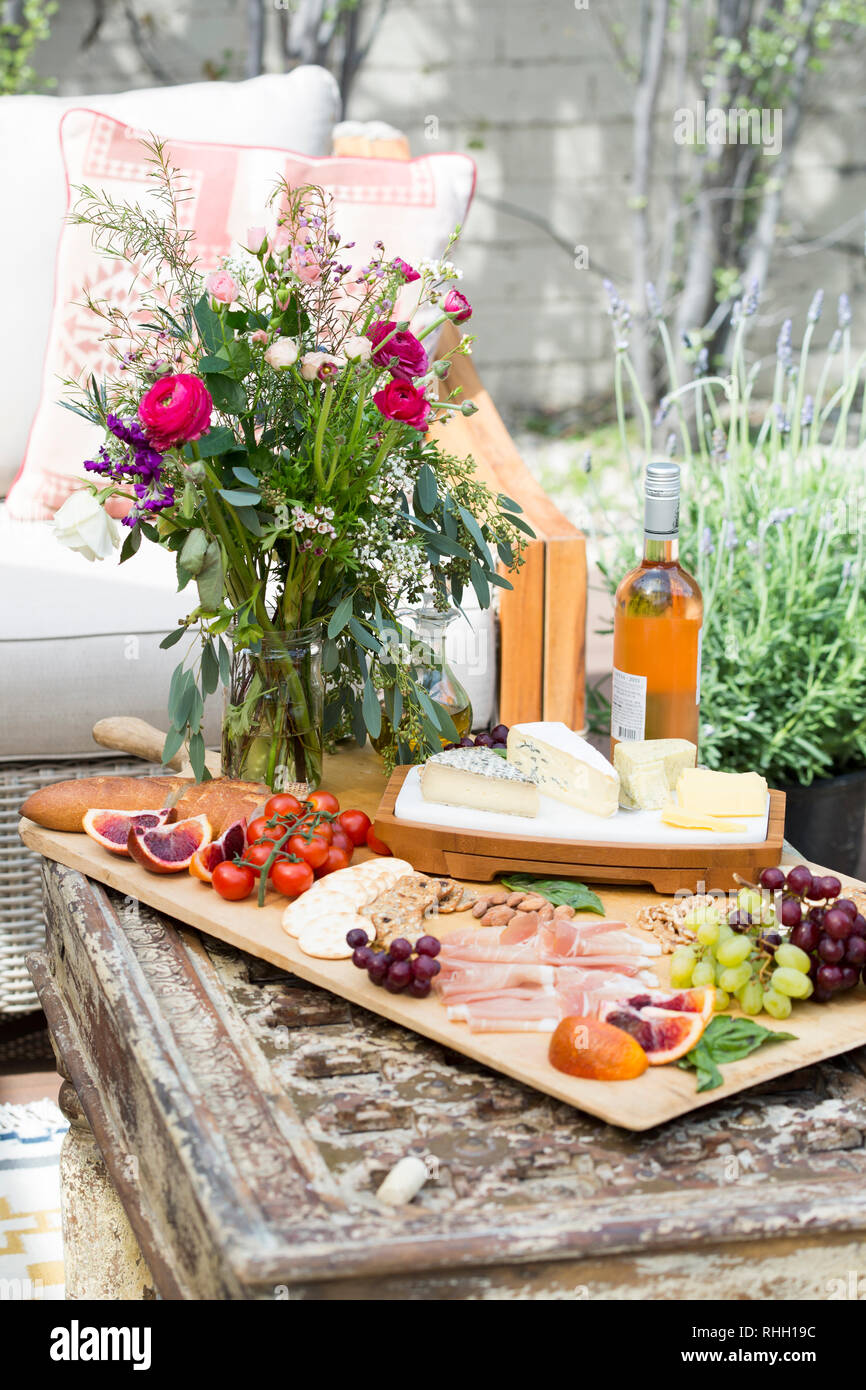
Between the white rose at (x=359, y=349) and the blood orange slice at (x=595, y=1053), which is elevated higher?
the white rose at (x=359, y=349)

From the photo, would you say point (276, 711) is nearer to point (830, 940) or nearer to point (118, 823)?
point (118, 823)

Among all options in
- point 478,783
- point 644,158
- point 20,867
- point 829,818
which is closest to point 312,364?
point 478,783

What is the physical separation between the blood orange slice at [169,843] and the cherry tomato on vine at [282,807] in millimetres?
59

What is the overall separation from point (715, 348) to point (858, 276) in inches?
23.3

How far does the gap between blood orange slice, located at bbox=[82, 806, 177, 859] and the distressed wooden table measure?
0.57ft

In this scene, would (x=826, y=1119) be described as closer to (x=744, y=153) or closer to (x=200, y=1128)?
(x=200, y=1128)

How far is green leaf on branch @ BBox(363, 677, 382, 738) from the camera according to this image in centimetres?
125

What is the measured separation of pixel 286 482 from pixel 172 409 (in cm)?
15

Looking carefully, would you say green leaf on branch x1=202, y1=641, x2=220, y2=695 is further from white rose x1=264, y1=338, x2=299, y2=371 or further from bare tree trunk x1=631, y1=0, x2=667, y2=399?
bare tree trunk x1=631, y1=0, x2=667, y2=399

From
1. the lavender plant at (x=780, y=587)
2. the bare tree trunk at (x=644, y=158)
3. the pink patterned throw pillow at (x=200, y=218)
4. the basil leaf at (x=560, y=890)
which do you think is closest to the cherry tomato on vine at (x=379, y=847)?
the basil leaf at (x=560, y=890)

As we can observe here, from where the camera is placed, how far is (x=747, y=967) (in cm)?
99

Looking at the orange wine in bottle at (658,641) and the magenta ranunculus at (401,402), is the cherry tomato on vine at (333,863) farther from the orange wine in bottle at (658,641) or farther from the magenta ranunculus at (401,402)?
the magenta ranunculus at (401,402)

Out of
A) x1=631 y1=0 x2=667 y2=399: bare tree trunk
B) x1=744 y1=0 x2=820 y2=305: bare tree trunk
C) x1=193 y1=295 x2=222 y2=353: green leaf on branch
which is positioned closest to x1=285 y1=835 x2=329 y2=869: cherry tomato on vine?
x1=193 y1=295 x2=222 y2=353: green leaf on branch

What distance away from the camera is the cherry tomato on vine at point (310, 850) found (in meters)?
1.17
